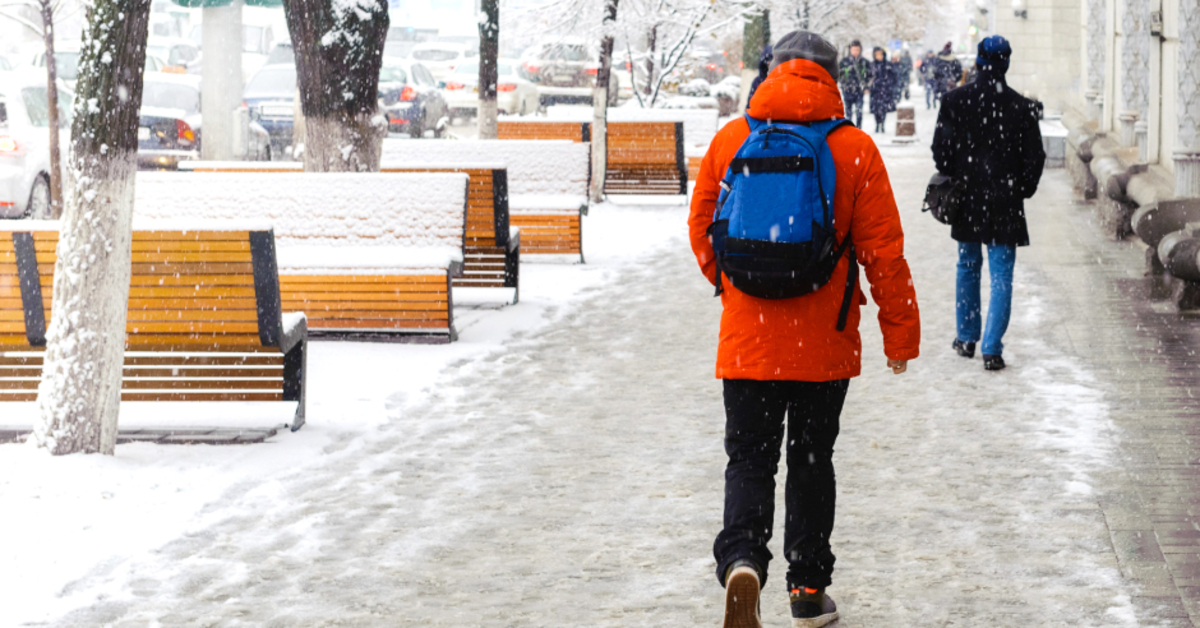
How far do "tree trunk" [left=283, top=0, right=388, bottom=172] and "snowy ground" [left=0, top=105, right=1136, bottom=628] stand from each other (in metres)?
1.98

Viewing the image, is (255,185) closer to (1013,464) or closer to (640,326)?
(640,326)

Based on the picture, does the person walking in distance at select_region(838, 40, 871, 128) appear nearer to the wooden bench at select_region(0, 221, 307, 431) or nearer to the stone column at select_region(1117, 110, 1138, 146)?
the stone column at select_region(1117, 110, 1138, 146)

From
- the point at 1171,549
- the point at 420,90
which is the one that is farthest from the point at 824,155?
the point at 420,90

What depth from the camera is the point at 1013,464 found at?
6379 millimetres

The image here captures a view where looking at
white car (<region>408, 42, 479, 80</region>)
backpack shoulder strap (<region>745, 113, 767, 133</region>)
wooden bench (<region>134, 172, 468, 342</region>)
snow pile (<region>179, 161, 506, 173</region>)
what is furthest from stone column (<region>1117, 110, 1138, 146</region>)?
white car (<region>408, 42, 479, 80</region>)

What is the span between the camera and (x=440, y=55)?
40156 mm

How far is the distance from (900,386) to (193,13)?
46.6m

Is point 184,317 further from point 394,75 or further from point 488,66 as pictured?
point 394,75

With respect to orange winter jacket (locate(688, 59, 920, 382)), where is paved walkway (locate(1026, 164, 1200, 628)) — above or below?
below

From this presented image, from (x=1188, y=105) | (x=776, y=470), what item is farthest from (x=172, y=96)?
(x=776, y=470)

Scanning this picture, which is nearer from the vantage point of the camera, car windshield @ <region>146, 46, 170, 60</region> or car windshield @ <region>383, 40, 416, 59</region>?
car windshield @ <region>146, 46, 170, 60</region>

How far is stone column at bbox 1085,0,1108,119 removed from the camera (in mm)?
22172

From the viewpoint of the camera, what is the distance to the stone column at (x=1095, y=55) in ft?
72.7

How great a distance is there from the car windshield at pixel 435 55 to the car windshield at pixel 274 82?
12401 mm
